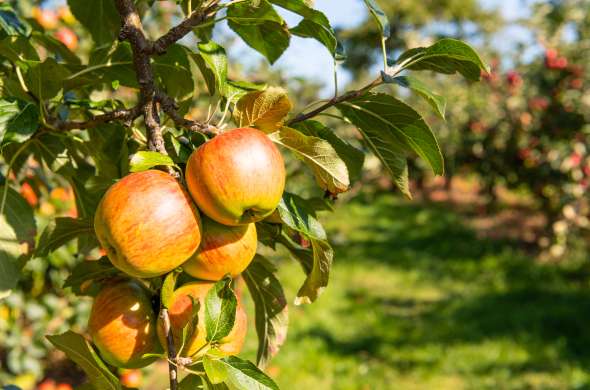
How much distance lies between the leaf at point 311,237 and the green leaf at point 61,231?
28 cm

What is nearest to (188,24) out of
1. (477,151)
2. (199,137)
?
(199,137)

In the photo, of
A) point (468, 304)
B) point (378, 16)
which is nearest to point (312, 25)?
point (378, 16)

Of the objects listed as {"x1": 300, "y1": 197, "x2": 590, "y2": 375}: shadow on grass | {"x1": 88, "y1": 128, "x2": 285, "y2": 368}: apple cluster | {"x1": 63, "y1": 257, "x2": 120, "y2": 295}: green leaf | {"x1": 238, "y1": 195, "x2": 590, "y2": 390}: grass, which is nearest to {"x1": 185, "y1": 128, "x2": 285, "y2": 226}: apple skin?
{"x1": 88, "y1": 128, "x2": 285, "y2": 368}: apple cluster

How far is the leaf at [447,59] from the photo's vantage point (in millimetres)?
714

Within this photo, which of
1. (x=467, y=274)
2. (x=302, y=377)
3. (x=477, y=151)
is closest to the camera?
(x=302, y=377)

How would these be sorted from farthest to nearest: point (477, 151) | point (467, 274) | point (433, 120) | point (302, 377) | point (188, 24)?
point (433, 120)
point (477, 151)
point (467, 274)
point (302, 377)
point (188, 24)

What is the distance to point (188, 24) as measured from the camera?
0.75 metres

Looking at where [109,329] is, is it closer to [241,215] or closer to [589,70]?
[241,215]

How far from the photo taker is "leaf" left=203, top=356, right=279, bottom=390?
0.62 meters

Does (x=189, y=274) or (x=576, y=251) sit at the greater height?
(x=189, y=274)

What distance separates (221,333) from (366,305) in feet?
11.9

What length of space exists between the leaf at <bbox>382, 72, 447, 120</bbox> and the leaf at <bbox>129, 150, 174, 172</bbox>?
0.99 ft

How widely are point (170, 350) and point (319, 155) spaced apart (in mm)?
276

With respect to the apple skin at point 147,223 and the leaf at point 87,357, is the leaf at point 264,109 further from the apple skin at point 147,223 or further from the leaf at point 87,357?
the leaf at point 87,357
